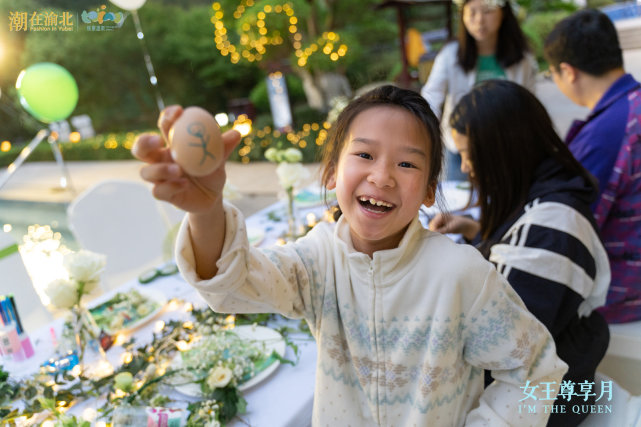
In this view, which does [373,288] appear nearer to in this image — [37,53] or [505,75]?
[505,75]

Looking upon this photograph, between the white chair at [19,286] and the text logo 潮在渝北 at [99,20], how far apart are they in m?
1.01

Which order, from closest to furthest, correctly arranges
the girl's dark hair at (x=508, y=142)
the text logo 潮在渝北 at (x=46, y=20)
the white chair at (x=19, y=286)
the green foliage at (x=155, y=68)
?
the girl's dark hair at (x=508, y=142)
the text logo 潮在渝北 at (x=46, y=20)
the white chair at (x=19, y=286)
the green foliage at (x=155, y=68)

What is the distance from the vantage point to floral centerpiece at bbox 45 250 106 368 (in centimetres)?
119

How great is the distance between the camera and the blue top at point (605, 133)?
1.65 metres

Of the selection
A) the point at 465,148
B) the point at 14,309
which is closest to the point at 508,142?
the point at 465,148

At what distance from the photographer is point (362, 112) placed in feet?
2.68

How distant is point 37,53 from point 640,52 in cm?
1309

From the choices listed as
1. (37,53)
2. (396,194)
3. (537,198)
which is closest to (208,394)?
(396,194)

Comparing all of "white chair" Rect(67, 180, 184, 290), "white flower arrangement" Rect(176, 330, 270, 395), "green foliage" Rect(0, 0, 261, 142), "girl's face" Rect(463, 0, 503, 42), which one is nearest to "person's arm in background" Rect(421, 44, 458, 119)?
"girl's face" Rect(463, 0, 503, 42)

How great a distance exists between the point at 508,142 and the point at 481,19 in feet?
5.16

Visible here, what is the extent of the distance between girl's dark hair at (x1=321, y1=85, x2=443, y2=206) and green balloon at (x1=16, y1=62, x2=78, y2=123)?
2.76m

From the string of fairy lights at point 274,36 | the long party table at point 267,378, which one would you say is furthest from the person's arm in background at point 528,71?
the string of fairy lights at point 274,36

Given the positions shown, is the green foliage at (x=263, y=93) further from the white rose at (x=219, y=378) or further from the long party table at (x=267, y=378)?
the white rose at (x=219, y=378)

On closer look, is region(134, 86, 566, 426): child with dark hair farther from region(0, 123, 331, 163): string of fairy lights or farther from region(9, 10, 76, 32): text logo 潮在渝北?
region(0, 123, 331, 163): string of fairy lights
